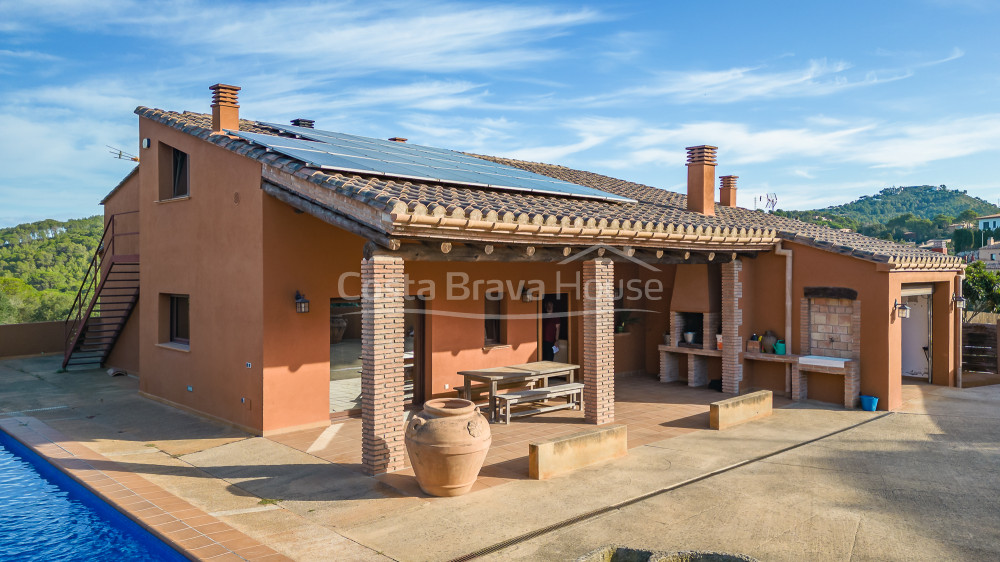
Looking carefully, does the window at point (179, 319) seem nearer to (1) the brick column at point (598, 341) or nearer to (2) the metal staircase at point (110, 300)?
(2) the metal staircase at point (110, 300)

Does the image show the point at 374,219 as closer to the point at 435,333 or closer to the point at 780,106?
the point at 435,333

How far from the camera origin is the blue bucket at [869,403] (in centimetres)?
1101

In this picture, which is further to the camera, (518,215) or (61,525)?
(518,215)

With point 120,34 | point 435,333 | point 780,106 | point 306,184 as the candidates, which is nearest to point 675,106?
point 780,106

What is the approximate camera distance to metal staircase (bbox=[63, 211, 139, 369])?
14789 millimetres

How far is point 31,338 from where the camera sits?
1775 cm

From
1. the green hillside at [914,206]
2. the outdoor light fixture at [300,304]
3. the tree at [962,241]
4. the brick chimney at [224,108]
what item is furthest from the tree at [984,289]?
the green hillside at [914,206]

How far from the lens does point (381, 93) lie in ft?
72.0

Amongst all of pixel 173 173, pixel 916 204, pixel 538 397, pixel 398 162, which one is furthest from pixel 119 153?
pixel 916 204

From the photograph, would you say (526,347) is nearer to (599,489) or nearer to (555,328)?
(555,328)

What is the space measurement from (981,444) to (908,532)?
4420 mm

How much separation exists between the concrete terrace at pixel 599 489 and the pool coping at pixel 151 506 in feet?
0.10

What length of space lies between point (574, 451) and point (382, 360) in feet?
8.49

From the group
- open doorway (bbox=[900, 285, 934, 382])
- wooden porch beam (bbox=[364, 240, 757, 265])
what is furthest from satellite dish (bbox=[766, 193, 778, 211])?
wooden porch beam (bbox=[364, 240, 757, 265])
